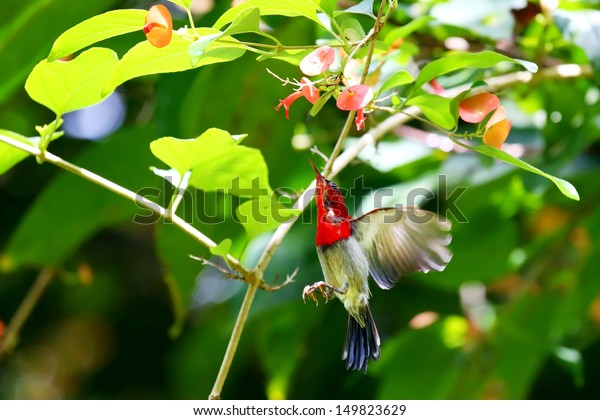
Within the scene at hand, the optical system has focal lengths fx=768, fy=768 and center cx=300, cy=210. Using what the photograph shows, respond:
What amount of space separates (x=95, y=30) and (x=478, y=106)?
486 millimetres

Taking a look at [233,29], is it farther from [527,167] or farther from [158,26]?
[527,167]

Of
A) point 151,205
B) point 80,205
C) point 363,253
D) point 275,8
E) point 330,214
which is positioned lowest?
point 80,205

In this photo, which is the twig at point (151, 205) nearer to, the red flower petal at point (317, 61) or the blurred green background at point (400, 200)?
the red flower petal at point (317, 61)

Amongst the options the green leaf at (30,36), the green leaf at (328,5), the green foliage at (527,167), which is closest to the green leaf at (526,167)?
the green foliage at (527,167)

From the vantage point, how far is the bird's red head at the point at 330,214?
3.56ft

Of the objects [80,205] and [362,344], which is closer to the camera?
[362,344]

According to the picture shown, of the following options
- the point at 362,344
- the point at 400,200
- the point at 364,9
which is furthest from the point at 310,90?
the point at 400,200

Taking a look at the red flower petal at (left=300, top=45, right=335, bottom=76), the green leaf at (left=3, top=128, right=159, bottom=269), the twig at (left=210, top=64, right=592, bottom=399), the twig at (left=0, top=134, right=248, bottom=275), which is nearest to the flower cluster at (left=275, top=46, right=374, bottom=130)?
the red flower petal at (left=300, top=45, right=335, bottom=76)

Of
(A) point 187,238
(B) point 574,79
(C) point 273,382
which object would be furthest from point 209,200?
(B) point 574,79

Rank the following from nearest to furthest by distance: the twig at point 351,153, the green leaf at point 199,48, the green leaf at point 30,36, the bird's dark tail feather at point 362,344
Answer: the green leaf at point 199,48
the twig at point 351,153
the bird's dark tail feather at point 362,344
the green leaf at point 30,36

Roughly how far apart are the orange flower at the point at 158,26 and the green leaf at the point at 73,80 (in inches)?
6.2

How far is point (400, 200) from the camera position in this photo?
1.73m

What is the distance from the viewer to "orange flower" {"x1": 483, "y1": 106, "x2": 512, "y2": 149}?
3.20 feet

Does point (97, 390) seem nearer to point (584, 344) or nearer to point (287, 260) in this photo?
point (287, 260)
